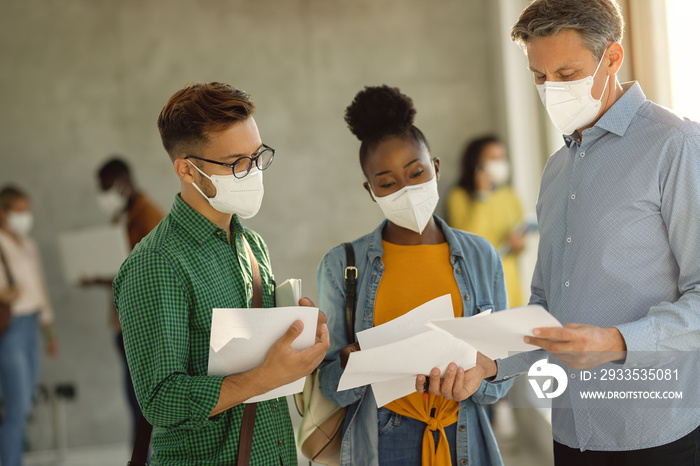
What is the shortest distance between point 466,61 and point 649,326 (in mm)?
4458

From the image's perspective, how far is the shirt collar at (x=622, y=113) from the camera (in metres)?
1.69

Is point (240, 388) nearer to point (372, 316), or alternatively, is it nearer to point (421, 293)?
point (372, 316)

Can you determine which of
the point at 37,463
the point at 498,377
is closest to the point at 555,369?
the point at 498,377

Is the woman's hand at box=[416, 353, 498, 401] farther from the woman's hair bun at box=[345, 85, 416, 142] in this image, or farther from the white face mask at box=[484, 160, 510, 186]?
the white face mask at box=[484, 160, 510, 186]

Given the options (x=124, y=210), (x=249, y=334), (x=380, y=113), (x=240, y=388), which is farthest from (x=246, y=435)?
(x=124, y=210)

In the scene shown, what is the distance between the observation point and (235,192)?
1.85 m

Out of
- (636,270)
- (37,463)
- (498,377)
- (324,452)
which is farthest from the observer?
(37,463)

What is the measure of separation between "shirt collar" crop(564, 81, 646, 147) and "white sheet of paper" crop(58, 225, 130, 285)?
396 centimetres

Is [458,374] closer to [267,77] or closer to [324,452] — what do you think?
[324,452]

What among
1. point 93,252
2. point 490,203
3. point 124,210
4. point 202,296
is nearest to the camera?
point 202,296

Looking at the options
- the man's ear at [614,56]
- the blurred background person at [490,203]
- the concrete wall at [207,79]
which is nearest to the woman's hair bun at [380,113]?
the man's ear at [614,56]

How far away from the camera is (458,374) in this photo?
1763 mm

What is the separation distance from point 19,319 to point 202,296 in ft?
12.3

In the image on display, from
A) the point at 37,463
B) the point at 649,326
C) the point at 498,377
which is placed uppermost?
the point at 649,326
